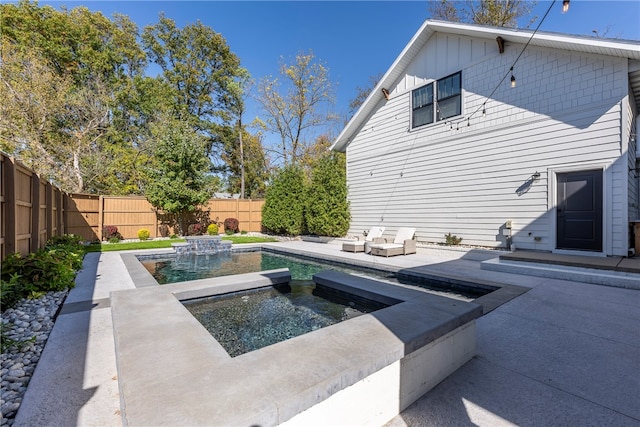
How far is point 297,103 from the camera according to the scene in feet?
68.2

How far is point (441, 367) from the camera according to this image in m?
2.38

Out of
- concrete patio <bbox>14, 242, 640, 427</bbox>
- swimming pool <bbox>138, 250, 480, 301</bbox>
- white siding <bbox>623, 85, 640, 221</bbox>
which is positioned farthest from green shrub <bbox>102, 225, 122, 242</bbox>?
white siding <bbox>623, 85, 640, 221</bbox>

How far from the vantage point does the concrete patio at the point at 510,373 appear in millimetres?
1935

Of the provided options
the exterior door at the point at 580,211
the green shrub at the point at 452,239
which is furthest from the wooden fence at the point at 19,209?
the exterior door at the point at 580,211

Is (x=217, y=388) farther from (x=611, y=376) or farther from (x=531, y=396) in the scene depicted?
(x=611, y=376)

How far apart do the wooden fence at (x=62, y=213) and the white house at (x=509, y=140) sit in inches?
351

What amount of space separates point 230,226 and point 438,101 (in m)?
12.0

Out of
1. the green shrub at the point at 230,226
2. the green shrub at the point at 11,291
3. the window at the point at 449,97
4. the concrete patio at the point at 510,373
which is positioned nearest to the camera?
the concrete patio at the point at 510,373

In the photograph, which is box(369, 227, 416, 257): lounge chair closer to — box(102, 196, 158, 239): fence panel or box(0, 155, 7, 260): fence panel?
box(0, 155, 7, 260): fence panel

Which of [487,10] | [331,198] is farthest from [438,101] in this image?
[487,10]

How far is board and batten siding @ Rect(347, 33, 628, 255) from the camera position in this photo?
664 cm

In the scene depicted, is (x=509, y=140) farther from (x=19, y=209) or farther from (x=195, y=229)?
(x=195, y=229)

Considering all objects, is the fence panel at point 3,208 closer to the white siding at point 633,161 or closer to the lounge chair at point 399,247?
the lounge chair at point 399,247

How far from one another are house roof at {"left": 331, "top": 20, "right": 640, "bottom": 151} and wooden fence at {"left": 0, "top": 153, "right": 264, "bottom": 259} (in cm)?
801
